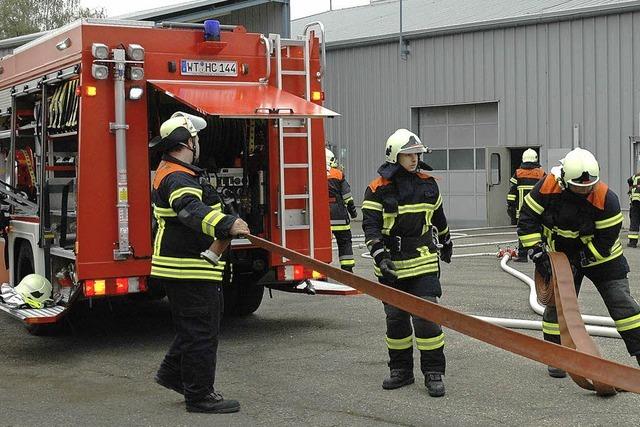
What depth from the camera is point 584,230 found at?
6223 mm

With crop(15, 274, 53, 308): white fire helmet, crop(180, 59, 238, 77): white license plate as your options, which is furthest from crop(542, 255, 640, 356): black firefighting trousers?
crop(15, 274, 53, 308): white fire helmet

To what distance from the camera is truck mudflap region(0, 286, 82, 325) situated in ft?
24.6

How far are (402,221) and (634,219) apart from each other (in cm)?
1077

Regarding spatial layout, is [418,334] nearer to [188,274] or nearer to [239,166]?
[188,274]

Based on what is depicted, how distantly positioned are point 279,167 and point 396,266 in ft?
6.66

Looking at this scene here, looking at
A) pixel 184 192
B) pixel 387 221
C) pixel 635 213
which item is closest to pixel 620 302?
pixel 387 221

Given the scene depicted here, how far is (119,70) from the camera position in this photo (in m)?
7.30

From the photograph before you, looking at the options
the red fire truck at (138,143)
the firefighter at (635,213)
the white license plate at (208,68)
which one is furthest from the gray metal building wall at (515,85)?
the white license plate at (208,68)

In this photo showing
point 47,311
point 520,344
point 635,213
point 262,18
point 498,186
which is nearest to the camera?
point 520,344

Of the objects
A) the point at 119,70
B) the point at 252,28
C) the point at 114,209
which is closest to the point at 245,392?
the point at 114,209

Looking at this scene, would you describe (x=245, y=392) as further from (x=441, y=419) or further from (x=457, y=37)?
(x=457, y=37)

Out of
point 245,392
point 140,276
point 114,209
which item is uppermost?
point 114,209

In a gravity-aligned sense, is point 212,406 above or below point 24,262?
below

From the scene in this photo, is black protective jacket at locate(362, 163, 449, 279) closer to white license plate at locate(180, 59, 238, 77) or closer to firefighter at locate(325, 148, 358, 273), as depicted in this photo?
white license plate at locate(180, 59, 238, 77)
